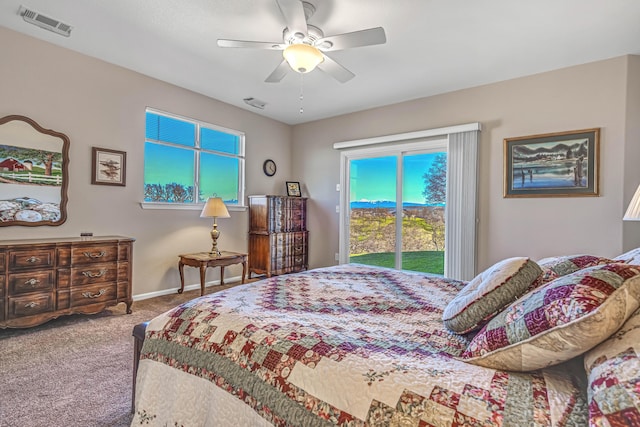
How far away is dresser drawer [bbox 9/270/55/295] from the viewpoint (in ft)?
8.96

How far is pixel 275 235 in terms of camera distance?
16.9 ft

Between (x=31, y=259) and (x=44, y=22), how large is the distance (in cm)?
208

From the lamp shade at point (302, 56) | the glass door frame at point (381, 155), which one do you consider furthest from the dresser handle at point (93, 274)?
the glass door frame at point (381, 155)

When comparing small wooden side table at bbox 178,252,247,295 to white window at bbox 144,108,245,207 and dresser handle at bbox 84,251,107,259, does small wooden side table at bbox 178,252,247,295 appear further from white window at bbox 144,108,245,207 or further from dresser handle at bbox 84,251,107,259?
dresser handle at bbox 84,251,107,259

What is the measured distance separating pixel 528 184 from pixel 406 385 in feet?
12.2

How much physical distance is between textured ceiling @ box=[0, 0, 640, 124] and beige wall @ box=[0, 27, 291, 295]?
0.20 m

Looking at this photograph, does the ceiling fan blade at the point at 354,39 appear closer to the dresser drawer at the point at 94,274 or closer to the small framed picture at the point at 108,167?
the small framed picture at the point at 108,167

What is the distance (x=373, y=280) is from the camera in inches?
92.1

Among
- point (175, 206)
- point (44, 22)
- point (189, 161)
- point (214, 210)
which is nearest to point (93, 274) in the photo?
point (175, 206)

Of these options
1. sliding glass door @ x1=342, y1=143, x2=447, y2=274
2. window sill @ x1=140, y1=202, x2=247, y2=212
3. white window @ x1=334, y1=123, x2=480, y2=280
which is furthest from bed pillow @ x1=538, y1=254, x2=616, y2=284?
window sill @ x1=140, y1=202, x2=247, y2=212

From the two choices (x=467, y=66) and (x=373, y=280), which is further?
(x=467, y=66)

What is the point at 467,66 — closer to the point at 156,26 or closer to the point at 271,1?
the point at 271,1

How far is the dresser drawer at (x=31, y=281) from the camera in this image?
273cm

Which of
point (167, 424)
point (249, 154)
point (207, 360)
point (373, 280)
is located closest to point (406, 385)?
point (207, 360)
